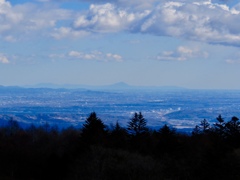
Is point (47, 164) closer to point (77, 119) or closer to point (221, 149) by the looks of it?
point (221, 149)

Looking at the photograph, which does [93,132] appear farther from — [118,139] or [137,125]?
[137,125]

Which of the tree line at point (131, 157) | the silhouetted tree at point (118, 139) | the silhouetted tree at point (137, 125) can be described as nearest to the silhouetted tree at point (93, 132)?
the tree line at point (131, 157)

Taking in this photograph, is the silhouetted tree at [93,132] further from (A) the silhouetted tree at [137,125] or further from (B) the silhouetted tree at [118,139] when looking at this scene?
(A) the silhouetted tree at [137,125]

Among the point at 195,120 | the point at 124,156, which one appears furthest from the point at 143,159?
the point at 195,120

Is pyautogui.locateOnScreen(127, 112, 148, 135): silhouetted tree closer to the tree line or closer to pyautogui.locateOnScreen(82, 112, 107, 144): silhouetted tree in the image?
the tree line

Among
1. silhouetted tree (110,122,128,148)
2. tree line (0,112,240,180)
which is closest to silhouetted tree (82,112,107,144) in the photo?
tree line (0,112,240,180)

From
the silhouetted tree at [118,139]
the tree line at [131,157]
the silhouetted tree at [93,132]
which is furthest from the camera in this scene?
the silhouetted tree at [118,139]

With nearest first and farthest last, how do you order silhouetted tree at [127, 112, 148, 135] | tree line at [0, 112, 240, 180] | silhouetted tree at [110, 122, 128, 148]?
tree line at [0, 112, 240, 180]
silhouetted tree at [110, 122, 128, 148]
silhouetted tree at [127, 112, 148, 135]

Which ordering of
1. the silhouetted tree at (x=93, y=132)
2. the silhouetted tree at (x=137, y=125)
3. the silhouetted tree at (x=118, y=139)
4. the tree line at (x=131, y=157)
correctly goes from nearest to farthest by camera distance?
1. the tree line at (x=131, y=157)
2. the silhouetted tree at (x=93, y=132)
3. the silhouetted tree at (x=118, y=139)
4. the silhouetted tree at (x=137, y=125)

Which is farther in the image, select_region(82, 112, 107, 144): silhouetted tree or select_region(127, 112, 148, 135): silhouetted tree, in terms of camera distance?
select_region(127, 112, 148, 135): silhouetted tree
